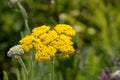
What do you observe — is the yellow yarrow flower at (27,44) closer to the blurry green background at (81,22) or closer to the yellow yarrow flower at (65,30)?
the yellow yarrow flower at (65,30)

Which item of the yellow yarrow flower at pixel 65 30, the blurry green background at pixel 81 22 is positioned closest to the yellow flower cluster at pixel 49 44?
the yellow yarrow flower at pixel 65 30

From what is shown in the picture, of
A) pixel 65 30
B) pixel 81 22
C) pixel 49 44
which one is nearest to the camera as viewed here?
pixel 49 44

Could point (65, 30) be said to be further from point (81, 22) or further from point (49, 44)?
point (81, 22)

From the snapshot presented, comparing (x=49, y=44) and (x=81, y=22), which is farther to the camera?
(x=81, y=22)

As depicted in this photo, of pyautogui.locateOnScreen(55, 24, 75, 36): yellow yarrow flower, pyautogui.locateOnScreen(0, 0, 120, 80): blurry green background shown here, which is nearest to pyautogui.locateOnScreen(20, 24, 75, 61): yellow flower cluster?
pyautogui.locateOnScreen(55, 24, 75, 36): yellow yarrow flower

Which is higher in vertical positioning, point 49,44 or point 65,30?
point 65,30

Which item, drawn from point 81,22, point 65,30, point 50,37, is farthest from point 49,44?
point 81,22

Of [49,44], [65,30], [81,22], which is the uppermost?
[81,22]

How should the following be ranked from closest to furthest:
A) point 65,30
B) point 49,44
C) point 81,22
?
point 49,44
point 65,30
point 81,22
